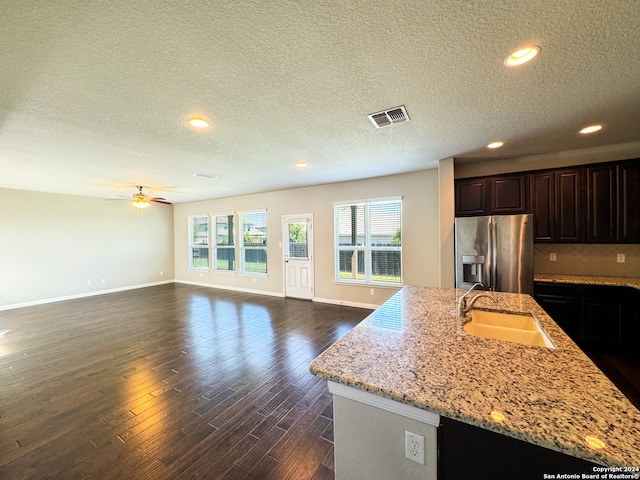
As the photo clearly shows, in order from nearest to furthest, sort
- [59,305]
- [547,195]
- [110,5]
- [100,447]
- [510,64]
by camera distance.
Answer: [110,5], [510,64], [100,447], [547,195], [59,305]

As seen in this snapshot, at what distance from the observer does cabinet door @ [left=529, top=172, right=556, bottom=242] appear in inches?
137

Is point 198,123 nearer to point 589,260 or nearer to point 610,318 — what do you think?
point 610,318

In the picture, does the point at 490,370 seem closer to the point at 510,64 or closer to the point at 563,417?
the point at 563,417

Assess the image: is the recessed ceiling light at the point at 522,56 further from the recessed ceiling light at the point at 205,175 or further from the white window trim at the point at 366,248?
the recessed ceiling light at the point at 205,175

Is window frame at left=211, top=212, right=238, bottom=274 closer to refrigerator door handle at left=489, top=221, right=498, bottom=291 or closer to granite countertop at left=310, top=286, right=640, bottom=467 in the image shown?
refrigerator door handle at left=489, top=221, right=498, bottom=291

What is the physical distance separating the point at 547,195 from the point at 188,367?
521cm

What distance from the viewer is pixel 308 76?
5.98 feet

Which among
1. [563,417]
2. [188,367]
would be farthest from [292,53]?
[188,367]

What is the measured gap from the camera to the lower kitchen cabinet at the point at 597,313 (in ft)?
9.54

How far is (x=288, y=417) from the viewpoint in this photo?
2.14m

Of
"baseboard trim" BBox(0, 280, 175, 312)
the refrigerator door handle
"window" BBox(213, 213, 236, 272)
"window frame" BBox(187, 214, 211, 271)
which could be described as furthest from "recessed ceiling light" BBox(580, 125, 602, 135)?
"baseboard trim" BBox(0, 280, 175, 312)

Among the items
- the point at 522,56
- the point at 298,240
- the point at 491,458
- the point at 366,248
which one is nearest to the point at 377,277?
the point at 366,248

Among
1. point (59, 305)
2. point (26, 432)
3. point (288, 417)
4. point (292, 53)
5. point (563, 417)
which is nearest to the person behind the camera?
point (563, 417)

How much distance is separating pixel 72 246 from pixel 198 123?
6805 mm
